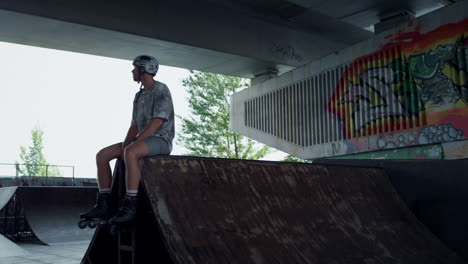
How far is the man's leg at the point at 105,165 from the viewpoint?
166 inches

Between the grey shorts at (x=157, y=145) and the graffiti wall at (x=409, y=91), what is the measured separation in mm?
11396

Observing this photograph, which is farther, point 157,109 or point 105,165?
point 105,165

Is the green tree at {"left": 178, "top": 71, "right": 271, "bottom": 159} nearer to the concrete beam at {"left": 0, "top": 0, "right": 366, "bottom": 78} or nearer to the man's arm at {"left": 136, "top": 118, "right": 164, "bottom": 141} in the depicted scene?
the concrete beam at {"left": 0, "top": 0, "right": 366, "bottom": 78}

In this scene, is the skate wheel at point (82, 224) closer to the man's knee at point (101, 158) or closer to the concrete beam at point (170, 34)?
the man's knee at point (101, 158)

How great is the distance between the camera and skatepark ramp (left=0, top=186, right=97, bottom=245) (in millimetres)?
10508

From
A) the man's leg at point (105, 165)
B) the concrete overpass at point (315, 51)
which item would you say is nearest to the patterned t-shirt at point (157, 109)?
the man's leg at point (105, 165)

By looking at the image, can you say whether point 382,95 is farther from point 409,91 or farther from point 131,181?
point 131,181

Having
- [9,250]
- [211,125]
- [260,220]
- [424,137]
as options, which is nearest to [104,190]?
[260,220]

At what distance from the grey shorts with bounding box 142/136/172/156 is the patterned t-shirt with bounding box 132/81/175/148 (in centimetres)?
7

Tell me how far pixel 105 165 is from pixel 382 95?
1321 centimetres

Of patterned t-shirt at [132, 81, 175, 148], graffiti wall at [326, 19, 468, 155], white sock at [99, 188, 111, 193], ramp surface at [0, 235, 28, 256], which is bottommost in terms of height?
ramp surface at [0, 235, 28, 256]

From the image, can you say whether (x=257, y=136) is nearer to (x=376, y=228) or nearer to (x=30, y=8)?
(x=30, y=8)

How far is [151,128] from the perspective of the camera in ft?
13.2

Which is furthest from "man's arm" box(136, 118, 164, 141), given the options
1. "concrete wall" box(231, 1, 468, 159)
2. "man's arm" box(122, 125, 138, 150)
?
"concrete wall" box(231, 1, 468, 159)
